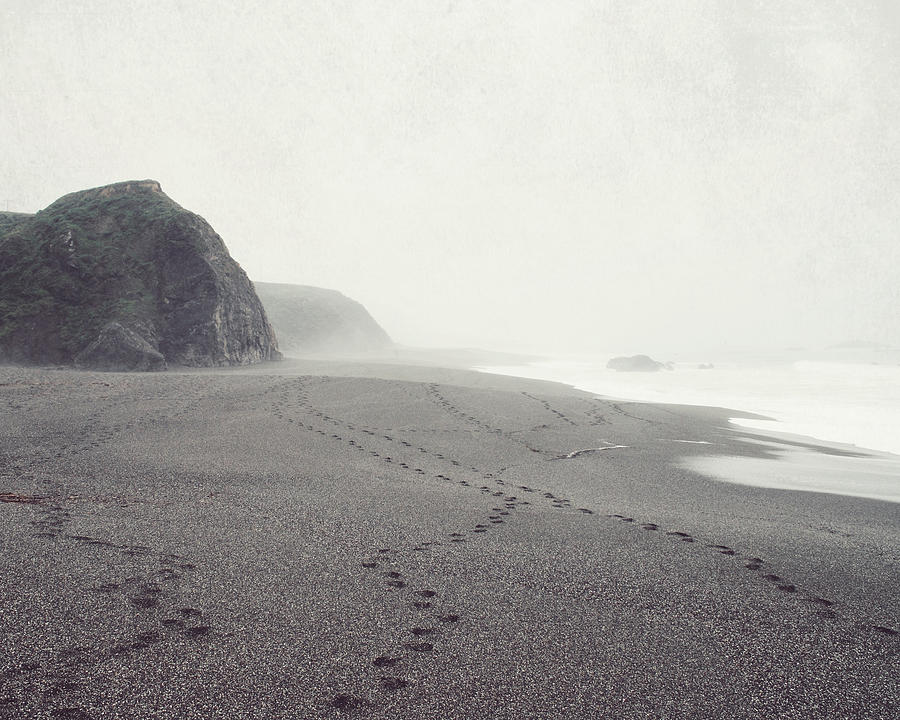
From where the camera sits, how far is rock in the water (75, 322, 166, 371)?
1827 cm

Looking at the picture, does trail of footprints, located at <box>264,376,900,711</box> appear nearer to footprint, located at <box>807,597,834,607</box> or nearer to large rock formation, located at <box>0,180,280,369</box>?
footprint, located at <box>807,597,834,607</box>

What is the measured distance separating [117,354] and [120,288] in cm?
445

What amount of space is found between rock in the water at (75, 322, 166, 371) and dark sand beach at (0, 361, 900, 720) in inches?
450

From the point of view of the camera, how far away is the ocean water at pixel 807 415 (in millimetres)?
8102

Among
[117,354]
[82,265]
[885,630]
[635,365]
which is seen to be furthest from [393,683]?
[635,365]

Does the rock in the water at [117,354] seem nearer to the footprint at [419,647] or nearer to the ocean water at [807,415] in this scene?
the ocean water at [807,415]

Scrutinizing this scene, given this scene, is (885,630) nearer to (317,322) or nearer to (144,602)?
(144,602)

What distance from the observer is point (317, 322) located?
154 ft

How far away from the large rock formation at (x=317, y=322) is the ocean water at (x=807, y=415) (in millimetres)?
25488

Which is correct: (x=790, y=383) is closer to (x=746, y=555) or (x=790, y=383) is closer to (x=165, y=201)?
(x=746, y=555)

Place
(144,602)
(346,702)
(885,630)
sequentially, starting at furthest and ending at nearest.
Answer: (885,630) < (144,602) < (346,702)

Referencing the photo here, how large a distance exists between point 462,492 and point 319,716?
4254 mm

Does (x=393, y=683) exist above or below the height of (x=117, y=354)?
below

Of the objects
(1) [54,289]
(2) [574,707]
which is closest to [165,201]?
(1) [54,289]
